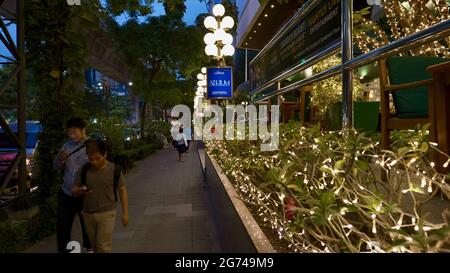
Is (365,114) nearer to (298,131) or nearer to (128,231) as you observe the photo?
(298,131)

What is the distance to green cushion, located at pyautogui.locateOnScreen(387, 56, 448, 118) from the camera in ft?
11.4

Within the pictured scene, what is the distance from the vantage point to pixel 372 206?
5.60 ft

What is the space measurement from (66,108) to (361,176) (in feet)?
18.5

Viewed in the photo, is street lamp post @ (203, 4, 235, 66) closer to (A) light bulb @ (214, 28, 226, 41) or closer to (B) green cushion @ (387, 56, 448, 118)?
(A) light bulb @ (214, 28, 226, 41)

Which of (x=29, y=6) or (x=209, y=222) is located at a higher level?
(x=29, y=6)

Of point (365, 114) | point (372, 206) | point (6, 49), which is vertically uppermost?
A: point (6, 49)

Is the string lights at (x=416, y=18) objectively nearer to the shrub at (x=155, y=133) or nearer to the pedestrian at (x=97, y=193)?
the pedestrian at (x=97, y=193)

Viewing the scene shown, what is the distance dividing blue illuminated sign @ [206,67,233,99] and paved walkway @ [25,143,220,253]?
9.58 ft

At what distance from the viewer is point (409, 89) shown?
3674 mm

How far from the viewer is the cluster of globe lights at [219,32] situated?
11914 mm

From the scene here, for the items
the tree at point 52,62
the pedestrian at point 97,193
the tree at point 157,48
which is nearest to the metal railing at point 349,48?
the pedestrian at point 97,193

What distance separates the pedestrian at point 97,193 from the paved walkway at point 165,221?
1.36 meters

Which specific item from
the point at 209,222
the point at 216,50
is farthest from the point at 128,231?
the point at 216,50

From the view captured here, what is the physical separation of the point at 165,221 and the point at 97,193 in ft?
10.1
